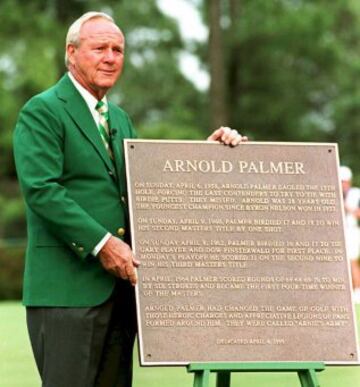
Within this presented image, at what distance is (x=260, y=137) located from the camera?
3659 centimetres

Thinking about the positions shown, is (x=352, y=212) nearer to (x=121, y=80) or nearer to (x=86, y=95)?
(x=86, y=95)

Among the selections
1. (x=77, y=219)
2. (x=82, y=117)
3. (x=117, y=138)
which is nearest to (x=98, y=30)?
(x=82, y=117)

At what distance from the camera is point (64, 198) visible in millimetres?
6156

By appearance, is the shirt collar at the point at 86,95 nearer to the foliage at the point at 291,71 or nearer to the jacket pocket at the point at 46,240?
the jacket pocket at the point at 46,240

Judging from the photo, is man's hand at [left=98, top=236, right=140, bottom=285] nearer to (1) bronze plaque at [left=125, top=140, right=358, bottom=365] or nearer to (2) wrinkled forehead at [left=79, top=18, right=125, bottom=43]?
(1) bronze plaque at [left=125, top=140, right=358, bottom=365]

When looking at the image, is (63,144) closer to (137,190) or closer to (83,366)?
(137,190)

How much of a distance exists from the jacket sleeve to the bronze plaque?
1.20 ft

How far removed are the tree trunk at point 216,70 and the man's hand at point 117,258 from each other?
2685 centimetres

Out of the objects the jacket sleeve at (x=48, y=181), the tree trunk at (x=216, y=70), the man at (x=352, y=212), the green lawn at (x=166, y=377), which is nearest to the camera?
the jacket sleeve at (x=48, y=181)

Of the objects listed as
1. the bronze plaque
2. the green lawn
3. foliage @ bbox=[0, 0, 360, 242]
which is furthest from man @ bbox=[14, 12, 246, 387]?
foliage @ bbox=[0, 0, 360, 242]

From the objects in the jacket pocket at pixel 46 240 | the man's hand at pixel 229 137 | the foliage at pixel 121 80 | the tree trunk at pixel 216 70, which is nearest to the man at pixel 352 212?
the man's hand at pixel 229 137

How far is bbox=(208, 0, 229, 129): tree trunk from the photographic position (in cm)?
3316

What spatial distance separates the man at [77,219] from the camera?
618 centimetres

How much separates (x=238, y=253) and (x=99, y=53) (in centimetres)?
123
